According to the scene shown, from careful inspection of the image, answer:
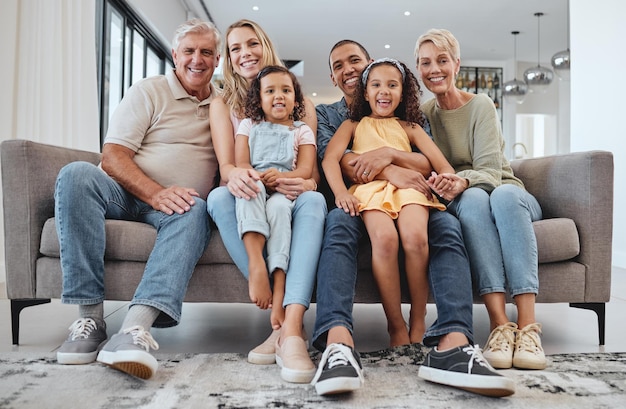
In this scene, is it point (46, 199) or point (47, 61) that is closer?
point (46, 199)

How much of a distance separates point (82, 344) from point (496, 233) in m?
1.23

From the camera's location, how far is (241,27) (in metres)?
2.04

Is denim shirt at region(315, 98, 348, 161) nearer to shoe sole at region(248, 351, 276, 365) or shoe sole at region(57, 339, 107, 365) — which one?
shoe sole at region(248, 351, 276, 365)

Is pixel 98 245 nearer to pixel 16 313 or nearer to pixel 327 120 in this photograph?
pixel 16 313

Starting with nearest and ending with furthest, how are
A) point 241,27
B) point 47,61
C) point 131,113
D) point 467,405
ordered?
point 467,405, point 131,113, point 241,27, point 47,61

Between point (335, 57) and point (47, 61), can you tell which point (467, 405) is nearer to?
point (335, 57)

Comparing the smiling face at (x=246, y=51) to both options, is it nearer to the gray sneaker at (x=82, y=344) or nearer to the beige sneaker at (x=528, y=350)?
the gray sneaker at (x=82, y=344)

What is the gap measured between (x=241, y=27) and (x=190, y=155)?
54 cm

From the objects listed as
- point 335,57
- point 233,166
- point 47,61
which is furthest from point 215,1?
point 233,166

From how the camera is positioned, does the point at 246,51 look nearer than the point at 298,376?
No

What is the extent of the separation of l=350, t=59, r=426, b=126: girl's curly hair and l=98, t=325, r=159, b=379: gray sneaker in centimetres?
109

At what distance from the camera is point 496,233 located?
5.21ft

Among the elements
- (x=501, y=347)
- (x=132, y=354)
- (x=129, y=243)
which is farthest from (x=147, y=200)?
(x=501, y=347)

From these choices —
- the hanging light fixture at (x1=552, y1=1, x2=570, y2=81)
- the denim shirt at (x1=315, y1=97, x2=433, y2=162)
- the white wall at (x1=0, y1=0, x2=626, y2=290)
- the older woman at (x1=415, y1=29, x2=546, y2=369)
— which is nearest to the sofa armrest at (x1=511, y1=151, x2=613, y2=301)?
the older woman at (x1=415, y1=29, x2=546, y2=369)
